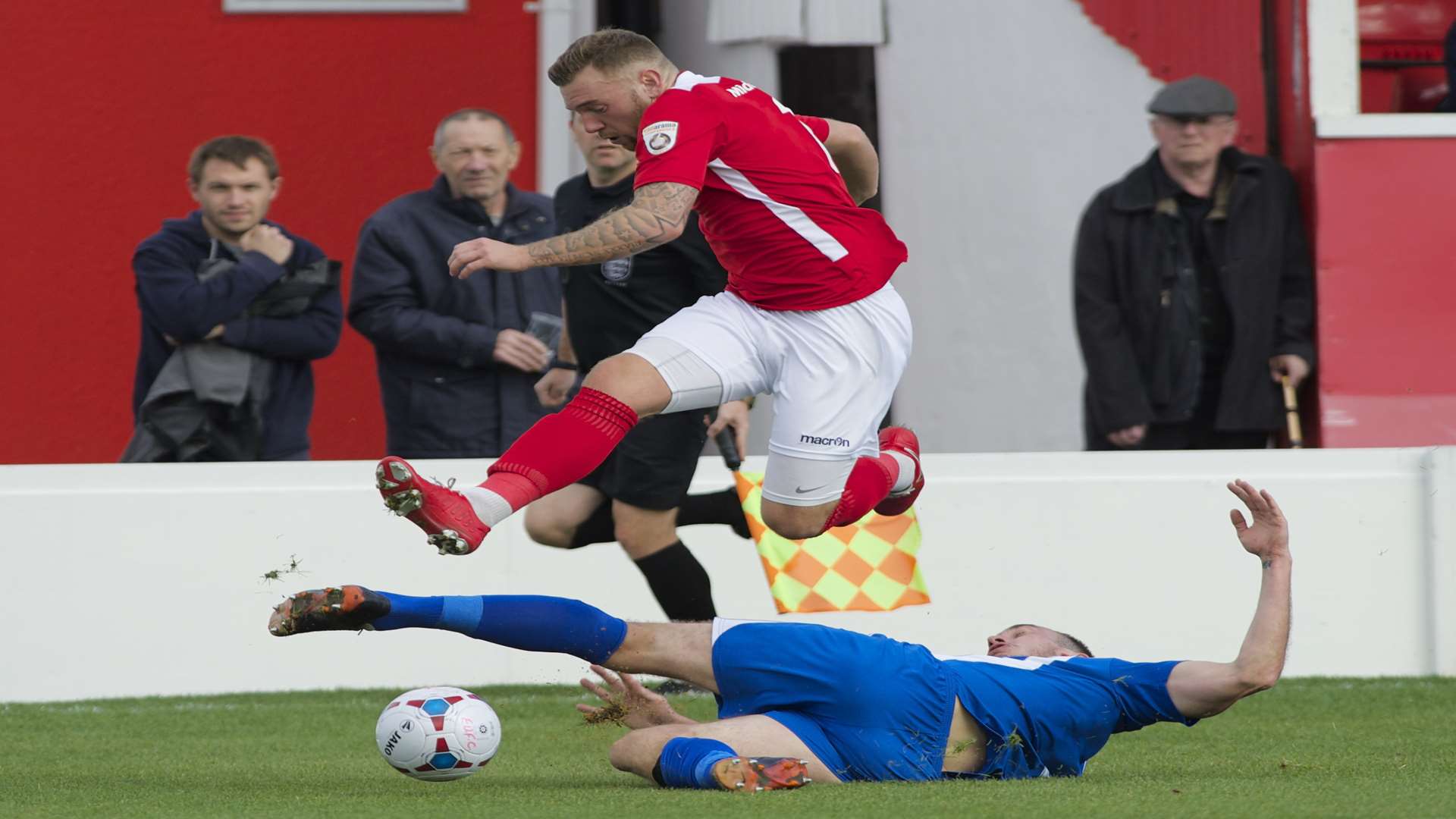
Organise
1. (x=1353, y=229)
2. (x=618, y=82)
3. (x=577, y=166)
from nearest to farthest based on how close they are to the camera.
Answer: (x=618, y=82) → (x=1353, y=229) → (x=577, y=166)

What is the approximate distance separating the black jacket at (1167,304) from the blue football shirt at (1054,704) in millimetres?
3411

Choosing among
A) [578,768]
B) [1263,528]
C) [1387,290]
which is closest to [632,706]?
[578,768]

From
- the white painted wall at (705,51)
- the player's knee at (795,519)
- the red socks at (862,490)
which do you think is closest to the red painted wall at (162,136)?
the white painted wall at (705,51)

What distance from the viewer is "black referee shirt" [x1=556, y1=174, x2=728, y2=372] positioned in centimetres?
798

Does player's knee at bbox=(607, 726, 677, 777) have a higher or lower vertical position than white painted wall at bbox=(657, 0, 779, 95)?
lower

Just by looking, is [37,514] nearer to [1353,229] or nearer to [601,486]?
[601,486]

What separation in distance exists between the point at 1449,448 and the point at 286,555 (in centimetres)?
455

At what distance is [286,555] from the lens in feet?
27.9

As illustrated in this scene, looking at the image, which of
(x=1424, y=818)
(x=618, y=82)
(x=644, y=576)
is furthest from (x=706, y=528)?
(x=1424, y=818)

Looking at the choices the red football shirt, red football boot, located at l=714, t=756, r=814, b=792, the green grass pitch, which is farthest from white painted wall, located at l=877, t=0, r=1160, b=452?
red football boot, located at l=714, t=756, r=814, b=792

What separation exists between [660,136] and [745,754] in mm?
1626

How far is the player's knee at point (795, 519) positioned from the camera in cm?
650

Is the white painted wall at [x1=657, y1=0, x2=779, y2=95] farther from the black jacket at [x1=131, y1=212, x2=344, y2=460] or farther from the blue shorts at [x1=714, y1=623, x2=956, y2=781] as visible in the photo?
the blue shorts at [x1=714, y1=623, x2=956, y2=781]

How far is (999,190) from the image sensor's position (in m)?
11.4
